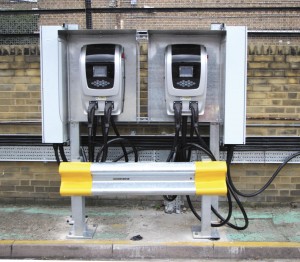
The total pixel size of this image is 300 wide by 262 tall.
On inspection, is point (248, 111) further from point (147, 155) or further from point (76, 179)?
point (76, 179)

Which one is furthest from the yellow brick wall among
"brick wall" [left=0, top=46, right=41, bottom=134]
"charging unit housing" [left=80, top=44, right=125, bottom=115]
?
"charging unit housing" [left=80, top=44, right=125, bottom=115]

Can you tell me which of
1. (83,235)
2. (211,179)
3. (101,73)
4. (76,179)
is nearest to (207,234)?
(211,179)

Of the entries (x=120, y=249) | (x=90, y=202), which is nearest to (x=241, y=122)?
(x=120, y=249)

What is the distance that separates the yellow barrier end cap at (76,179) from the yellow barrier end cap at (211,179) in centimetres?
104

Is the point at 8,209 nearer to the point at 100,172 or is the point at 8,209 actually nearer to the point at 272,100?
the point at 100,172

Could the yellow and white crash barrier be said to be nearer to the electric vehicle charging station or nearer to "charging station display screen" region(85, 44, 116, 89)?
the electric vehicle charging station

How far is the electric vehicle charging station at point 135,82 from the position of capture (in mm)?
4297

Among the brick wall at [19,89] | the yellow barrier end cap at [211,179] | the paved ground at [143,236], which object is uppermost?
the brick wall at [19,89]

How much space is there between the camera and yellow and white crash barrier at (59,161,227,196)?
4.25m

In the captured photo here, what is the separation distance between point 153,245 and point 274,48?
2.72m

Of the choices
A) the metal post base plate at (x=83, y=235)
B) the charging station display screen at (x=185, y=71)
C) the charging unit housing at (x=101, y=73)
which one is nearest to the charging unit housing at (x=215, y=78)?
the charging station display screen at (x=185, y=71)

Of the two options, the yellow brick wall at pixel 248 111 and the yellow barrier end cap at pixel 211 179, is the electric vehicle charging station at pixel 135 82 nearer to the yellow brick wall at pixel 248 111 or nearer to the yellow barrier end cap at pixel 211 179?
the yellow barrier end cap at pixel 211 179

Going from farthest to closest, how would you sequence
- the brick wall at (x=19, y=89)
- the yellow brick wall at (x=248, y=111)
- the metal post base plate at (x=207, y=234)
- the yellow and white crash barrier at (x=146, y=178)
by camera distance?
the brick wall at (x=19, y=89), the yellow brick wall at (x=248, y=111), the metal post base plate at (x=207, y=234), the yellow and white crash barrier at (x=146, y=178)

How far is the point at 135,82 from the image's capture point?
4695 mm
